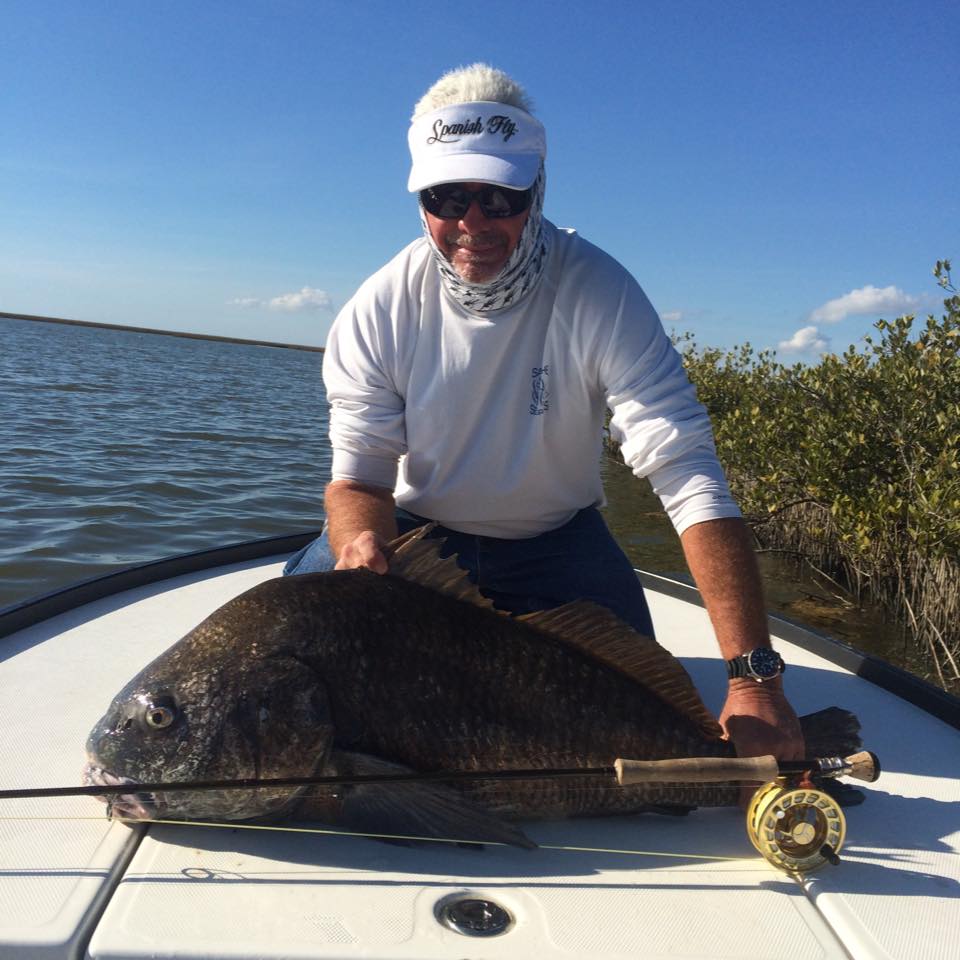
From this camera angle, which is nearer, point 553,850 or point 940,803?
point 553,850

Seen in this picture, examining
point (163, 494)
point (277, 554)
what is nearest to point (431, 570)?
point (277, 554)

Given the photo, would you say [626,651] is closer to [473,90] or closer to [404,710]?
[404,710]

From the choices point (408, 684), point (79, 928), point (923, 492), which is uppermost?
point (923, 492)

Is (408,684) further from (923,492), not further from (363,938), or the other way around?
(923,492)

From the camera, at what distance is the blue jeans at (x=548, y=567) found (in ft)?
11.3

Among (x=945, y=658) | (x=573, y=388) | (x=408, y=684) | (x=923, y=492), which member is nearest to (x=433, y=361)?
(x=573, y=388)

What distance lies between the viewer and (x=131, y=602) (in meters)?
4.11

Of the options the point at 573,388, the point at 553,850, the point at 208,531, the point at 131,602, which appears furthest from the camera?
the point at 208,531

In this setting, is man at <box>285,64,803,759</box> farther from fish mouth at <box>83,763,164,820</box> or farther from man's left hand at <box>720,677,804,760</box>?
fish mouth at <box>83,763,164,820</box>

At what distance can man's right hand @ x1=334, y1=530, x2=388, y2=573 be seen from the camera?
8.34 feet

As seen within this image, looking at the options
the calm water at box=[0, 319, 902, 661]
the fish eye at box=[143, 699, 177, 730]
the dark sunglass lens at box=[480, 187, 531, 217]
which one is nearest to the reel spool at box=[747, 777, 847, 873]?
the fish eye at box=[143, 699, 177, 730]

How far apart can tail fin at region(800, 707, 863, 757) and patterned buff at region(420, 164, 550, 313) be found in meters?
1.80

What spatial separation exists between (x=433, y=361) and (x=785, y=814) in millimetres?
2043

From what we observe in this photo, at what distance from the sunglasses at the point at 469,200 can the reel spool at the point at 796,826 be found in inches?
81.0
